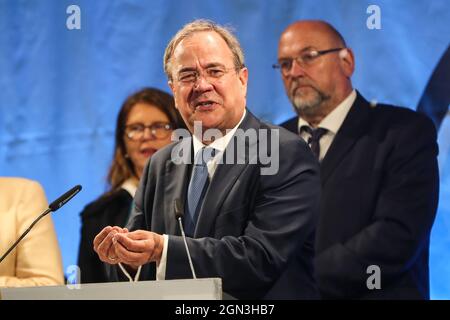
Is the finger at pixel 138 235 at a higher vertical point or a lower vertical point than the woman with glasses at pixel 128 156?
lower

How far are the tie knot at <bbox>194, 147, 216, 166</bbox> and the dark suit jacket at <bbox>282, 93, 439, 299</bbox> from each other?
25.6 inches

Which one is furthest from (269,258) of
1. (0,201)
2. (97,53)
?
(97,53)

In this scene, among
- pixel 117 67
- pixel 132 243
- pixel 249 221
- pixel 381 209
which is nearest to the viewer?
pixel 132 243

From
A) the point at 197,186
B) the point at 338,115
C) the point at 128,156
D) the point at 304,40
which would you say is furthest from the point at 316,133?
the point at 128,156

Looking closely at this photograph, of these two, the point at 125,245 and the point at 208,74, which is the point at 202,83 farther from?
the point at 125,245

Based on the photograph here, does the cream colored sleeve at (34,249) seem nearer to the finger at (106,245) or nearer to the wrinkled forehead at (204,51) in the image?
the finger at (106,245)

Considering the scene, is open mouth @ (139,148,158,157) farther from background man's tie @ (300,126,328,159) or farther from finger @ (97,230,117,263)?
finger @ (97,230,117,263)

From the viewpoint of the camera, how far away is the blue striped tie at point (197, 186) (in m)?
3.58

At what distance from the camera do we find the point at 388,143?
13.4 feet

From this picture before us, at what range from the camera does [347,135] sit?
4.15 m

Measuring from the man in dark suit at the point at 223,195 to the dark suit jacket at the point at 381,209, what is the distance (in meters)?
0.49

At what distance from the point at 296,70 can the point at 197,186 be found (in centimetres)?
93

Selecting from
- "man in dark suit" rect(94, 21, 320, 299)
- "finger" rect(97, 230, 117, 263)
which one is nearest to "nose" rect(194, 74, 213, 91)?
"man in dark suit" rect(94, 21, 320, 299)

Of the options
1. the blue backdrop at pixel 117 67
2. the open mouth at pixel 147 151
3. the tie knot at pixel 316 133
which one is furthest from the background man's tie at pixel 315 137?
the open mouth at pixel 147 151
